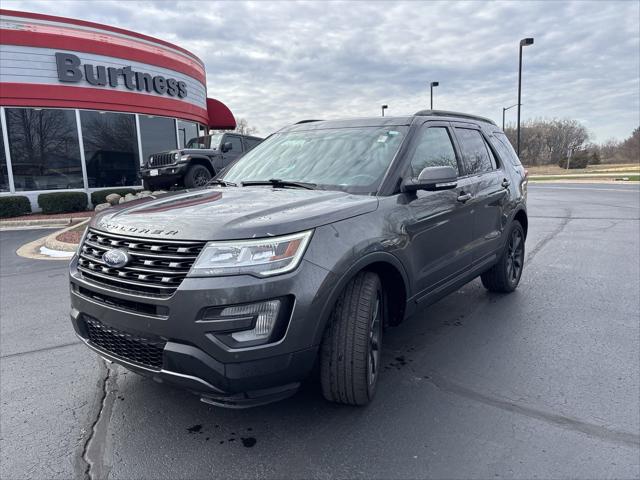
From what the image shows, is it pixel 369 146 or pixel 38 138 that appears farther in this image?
pixel 38 138

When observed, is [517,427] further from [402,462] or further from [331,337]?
[331,337]

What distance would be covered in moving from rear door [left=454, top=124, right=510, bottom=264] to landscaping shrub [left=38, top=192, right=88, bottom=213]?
43.2 ft

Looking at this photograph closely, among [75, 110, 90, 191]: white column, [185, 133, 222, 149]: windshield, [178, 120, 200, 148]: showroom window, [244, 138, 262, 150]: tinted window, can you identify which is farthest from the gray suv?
[178, 120, 200, 148]: showroom window

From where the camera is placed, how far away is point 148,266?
232 cm

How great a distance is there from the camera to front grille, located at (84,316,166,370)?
2.34m

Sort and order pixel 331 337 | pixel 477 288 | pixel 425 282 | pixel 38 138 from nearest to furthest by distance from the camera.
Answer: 1. pixel 331 337
2. pixel 425 282
3. pixel 477 288
4. pixel 38 138

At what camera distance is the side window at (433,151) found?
3.42 meters

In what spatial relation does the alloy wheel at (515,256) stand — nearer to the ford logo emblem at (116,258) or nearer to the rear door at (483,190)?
the rear door at (483,190)

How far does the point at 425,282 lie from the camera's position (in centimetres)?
333

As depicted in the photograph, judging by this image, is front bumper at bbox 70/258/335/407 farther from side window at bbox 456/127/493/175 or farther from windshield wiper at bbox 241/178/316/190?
side window at bbox 456/127/493/175

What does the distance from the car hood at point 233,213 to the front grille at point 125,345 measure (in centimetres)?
54

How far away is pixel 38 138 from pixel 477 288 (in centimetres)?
1470

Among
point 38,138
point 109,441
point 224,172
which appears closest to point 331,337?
point 109,441

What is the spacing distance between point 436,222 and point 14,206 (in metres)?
14.1
